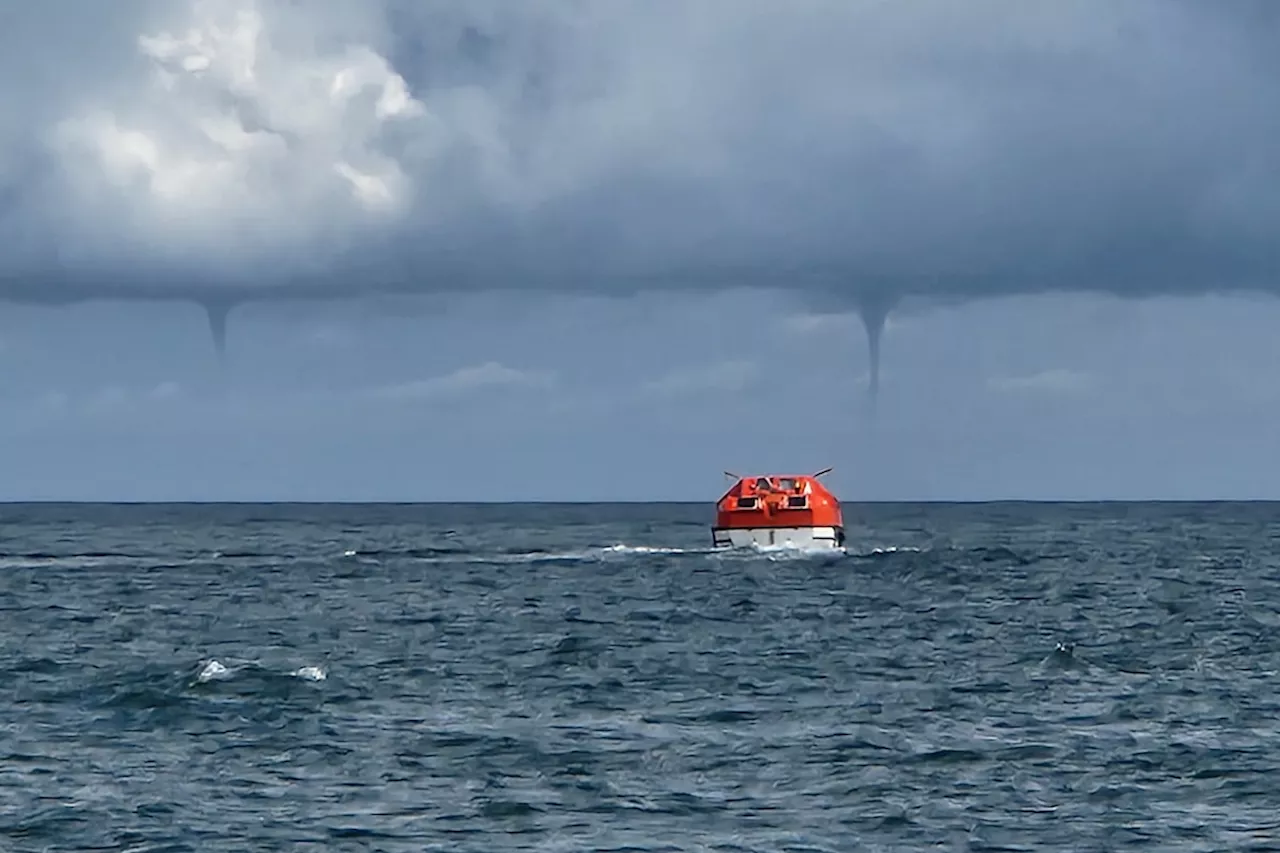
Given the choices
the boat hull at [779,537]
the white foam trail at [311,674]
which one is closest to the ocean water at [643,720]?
the white foam trail at [311,674]

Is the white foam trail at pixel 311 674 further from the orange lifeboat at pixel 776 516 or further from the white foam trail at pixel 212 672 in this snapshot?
the orange lifeboat at pixel 776 516

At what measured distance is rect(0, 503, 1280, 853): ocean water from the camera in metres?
31.8

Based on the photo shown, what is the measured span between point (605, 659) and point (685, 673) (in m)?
4.24

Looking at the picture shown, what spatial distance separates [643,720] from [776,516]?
243ft

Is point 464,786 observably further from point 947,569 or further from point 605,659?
point 947,569

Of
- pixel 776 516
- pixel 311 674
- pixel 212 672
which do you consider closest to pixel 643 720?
pixel 311 674

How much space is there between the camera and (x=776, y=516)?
117 m

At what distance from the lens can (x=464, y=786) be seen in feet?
114

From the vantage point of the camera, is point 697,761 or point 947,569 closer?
point 697,761

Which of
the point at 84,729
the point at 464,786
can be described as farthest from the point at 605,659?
the point at 464,786

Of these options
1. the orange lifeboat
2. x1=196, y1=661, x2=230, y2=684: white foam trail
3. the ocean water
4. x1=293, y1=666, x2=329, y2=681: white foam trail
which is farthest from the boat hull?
x1=196, y1=661, x2=230, y2=684: white foam trail

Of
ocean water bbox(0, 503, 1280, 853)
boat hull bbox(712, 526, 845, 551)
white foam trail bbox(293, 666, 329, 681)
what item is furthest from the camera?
boat hull bbox(712, 526, 845, 551)

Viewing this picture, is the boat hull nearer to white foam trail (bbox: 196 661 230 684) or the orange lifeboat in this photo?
the orange lifeboat

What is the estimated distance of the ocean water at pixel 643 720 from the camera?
31.8 m
